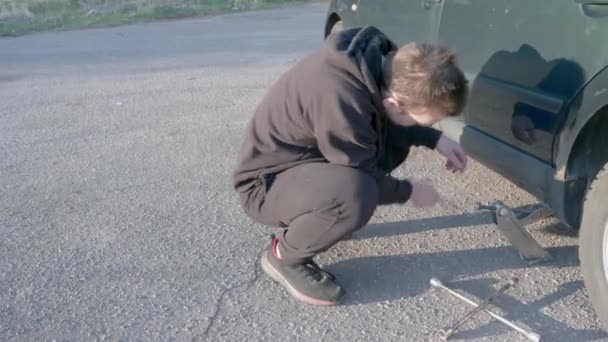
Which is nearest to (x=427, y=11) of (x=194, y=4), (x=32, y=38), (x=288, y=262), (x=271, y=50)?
(x=288, y=262)

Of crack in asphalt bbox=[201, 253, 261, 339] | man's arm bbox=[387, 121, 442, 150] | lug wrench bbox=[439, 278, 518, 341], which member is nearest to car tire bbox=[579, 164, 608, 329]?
lug wrench bbox=[439, 278, 518, 341]

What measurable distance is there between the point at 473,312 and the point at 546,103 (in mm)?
866

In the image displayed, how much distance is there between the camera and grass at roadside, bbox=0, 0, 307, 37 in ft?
38.8

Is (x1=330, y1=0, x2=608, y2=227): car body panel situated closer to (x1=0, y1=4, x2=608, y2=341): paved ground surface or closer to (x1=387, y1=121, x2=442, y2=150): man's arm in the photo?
(x1=387, y1=121, x2=442, y2=150): man's arm

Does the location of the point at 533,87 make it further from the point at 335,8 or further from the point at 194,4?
the point at 194,4

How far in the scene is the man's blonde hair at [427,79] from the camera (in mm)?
2488

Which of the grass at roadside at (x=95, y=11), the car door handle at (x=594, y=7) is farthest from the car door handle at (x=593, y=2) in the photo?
the grass at roadside at (x=95, y=11)

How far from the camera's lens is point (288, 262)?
297 centimetres

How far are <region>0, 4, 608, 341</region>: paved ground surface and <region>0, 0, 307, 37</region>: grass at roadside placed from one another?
6416 mm

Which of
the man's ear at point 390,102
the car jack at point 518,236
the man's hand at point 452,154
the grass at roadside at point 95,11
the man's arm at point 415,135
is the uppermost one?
the man's ear at point 390,102

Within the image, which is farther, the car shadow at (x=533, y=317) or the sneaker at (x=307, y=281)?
the sneaker at (x=307, y=281)

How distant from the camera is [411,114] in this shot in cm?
261

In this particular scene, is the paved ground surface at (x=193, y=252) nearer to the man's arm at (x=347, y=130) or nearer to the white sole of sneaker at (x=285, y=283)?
the white sole of sneaker at (x=285, y=283)

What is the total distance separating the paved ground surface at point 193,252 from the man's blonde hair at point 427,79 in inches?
33.2
